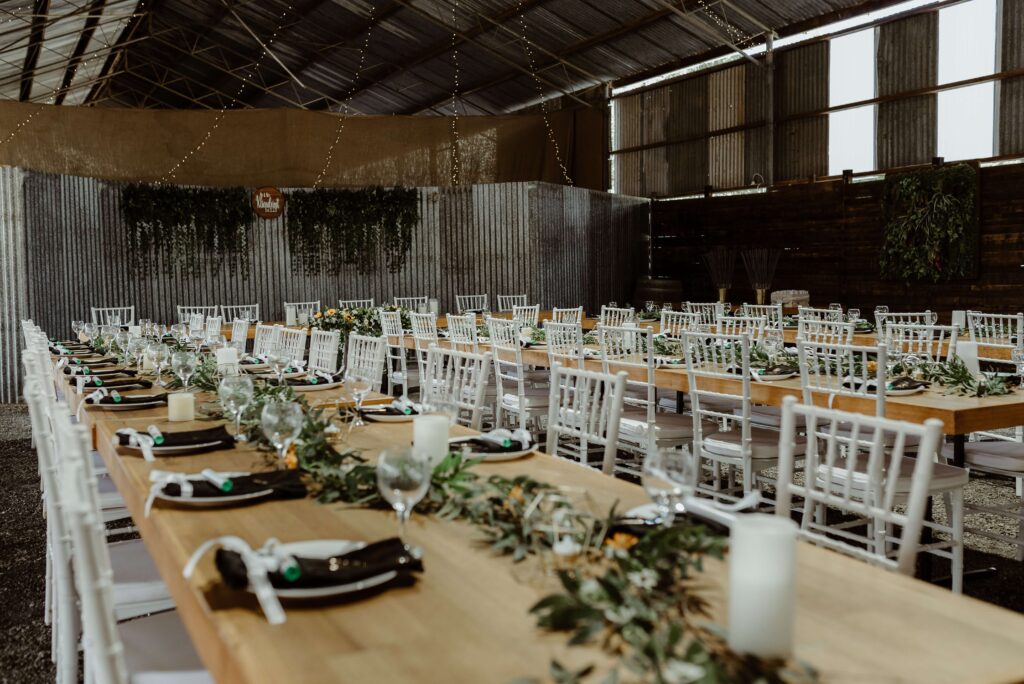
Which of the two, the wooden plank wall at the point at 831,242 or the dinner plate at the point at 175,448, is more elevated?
the wooden plank wall at the point at 831,242

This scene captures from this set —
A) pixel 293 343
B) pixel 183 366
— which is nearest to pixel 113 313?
pixel 293 343

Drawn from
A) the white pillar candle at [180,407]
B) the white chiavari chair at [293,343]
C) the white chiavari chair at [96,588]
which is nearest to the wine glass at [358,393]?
the white pillar candle at [180,407]

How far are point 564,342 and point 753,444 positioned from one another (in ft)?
8.33

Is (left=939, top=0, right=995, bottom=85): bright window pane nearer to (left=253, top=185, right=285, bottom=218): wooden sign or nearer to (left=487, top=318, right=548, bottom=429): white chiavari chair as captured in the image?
(left=487, top=318, right=548, bottom=429): white chiavari chair

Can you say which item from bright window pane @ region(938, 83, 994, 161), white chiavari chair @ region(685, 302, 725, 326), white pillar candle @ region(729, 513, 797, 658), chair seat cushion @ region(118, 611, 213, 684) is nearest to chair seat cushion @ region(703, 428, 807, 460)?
chair seat cushion @ region(118, 611, 213, 684)

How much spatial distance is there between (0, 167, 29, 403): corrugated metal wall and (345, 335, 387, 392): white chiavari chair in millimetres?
7653

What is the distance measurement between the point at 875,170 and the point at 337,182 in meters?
8.62

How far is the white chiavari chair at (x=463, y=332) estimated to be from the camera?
749 cm

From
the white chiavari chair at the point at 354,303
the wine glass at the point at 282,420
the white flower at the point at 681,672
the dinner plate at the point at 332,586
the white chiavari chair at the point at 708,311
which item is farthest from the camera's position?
the white chiavari chair at the point at 354,303

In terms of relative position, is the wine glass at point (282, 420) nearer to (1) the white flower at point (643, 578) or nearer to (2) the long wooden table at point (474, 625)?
(2) the long wooden table at point (474, 625)

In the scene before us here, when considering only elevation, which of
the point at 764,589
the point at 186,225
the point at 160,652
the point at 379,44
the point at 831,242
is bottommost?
the point at 160,652

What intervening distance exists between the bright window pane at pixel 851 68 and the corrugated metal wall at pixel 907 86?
194mm

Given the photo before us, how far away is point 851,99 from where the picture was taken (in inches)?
517

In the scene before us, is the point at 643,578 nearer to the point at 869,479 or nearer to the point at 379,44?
the point at 869,479
